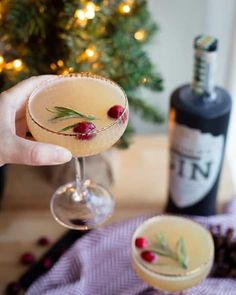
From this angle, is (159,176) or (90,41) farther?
(159,176)

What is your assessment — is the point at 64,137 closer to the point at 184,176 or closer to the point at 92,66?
the point at 92,66

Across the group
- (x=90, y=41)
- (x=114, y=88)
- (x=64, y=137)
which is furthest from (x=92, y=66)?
(x=64, y=137)

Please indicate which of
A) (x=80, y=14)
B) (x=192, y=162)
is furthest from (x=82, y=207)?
(x=80, y=14)

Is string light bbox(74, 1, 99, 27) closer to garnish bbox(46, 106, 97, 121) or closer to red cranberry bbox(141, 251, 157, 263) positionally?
garnish bbox(46, 106, 97, 121)

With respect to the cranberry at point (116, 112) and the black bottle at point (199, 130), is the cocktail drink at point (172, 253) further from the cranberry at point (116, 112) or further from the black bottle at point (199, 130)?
the cranberry at point (116, 112)

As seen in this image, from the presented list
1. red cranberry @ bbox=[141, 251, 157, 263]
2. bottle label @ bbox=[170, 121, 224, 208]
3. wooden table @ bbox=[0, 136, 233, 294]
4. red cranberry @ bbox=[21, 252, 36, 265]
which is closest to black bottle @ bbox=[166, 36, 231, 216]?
bottle label @ bbox=[170, 121, 224, 208]

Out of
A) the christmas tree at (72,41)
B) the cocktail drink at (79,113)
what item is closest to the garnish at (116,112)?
the cocktail drink at (79,113)
